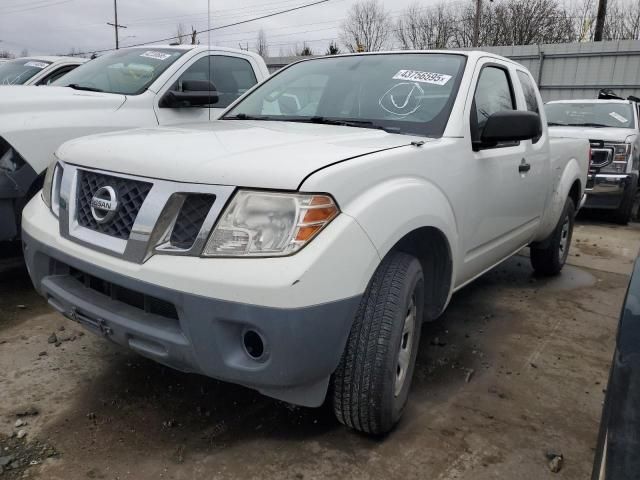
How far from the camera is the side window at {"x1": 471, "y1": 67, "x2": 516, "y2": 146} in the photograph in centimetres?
302

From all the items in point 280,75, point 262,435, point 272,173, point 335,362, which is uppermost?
point 280,75

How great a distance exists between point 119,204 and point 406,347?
4.50 feet

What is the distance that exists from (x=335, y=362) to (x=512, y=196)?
1960 millimetres

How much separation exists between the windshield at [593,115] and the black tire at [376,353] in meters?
7.54

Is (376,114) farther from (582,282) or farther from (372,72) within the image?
(582,282)

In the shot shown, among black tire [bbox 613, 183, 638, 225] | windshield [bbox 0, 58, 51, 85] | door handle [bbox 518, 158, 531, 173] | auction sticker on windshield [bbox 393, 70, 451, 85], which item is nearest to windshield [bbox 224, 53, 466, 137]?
auction sticker on windshield [bbox 393, 70, 451, 85]

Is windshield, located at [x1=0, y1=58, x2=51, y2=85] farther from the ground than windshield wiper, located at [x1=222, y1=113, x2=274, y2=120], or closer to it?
farther from the ground

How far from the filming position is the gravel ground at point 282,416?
7.16 ft

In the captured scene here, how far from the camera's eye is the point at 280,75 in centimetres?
373

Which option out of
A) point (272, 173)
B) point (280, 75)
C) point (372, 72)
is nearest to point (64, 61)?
point (280, 75)

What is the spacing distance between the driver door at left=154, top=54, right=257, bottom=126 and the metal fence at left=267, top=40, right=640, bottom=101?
12.1m

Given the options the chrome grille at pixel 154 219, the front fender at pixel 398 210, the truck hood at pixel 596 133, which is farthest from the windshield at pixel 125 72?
the truck hood at pixel 596 133

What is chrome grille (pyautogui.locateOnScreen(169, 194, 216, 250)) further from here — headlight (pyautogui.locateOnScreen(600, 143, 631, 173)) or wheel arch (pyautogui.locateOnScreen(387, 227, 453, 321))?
headlight (pyautogui.locateOnScreen(600, 143, 631, 173))

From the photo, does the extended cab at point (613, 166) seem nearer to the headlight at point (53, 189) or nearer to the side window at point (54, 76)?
the side window at point (54, 76)
